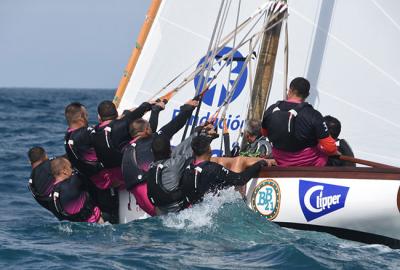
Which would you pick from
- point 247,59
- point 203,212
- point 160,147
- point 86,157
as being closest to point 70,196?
point 86,157

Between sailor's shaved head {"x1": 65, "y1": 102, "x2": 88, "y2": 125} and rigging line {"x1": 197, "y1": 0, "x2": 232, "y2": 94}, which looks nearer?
sailor's shaved head {"x1": 65, "y1": 102, "x2": 88, "y2": 125}

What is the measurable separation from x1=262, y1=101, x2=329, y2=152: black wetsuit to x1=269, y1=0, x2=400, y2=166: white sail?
72.7 inches

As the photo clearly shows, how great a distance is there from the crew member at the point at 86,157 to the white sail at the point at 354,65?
2526mm

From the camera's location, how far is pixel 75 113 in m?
10.0

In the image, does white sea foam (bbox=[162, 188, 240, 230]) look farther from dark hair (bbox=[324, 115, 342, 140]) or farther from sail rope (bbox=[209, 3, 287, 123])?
sail rope (bbox=[209, 3, 287, 123])

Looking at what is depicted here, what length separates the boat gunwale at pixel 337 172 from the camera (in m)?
8.38

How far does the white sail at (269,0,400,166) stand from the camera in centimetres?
1057

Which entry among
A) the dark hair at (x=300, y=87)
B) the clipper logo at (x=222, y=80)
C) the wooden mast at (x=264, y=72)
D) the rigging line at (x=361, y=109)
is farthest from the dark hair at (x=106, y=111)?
the rigging line at (x=361, y=109)

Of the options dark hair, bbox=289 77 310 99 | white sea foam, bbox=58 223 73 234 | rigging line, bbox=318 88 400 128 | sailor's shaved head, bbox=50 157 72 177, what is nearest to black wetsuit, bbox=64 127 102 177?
sailor's shaved head, bbox=50 157 72 177

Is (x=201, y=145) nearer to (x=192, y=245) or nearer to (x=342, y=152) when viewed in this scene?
(x=192, y=245)

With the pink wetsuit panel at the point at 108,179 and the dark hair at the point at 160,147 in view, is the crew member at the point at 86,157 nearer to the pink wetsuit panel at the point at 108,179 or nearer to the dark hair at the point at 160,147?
the pink wetsuit panel at the point at 108,179

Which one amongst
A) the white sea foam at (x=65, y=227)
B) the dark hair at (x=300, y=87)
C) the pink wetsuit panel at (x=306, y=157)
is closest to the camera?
the dark hair at (x=300, y=87)

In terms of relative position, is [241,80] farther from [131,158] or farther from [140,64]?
[131,158]

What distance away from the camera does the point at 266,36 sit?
10578 mm
